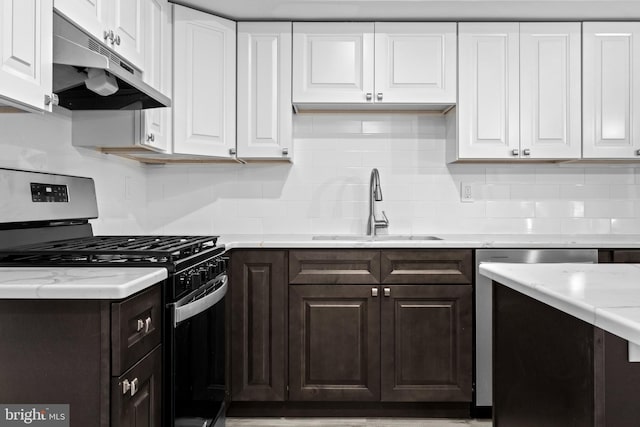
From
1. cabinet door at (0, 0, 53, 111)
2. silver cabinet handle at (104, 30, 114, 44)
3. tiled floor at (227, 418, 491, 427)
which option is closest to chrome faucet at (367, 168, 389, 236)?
tiled floor at (227, 418, 491, 427)

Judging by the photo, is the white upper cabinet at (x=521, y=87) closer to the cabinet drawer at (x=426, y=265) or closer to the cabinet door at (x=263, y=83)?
the cabinet drawer at (x=426, y=265)

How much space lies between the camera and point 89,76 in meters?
1.80

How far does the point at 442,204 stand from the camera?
127 inches

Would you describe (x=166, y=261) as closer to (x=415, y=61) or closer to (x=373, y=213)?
(x=373, y=213)

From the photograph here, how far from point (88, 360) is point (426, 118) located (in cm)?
252

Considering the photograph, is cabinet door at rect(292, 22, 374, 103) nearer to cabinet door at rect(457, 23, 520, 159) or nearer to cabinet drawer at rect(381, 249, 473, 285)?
cabinet door at rect(457, 23, 520, 159)

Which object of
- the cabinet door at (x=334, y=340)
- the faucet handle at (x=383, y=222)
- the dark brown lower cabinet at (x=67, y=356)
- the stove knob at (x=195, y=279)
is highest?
the faucet handle at (x=383, y=222)

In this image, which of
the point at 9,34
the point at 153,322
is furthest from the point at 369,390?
→ the point at 9,34

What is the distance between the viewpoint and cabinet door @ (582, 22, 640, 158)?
9.45ft

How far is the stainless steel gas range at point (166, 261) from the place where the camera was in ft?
5.23

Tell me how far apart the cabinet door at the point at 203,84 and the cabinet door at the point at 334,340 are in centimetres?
94

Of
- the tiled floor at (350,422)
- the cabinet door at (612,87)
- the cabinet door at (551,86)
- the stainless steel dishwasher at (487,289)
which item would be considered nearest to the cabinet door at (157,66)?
the tiled floor at (350,422)

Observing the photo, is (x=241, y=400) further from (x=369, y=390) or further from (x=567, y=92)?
(x=567, y=92)

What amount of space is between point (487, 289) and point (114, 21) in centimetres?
213
